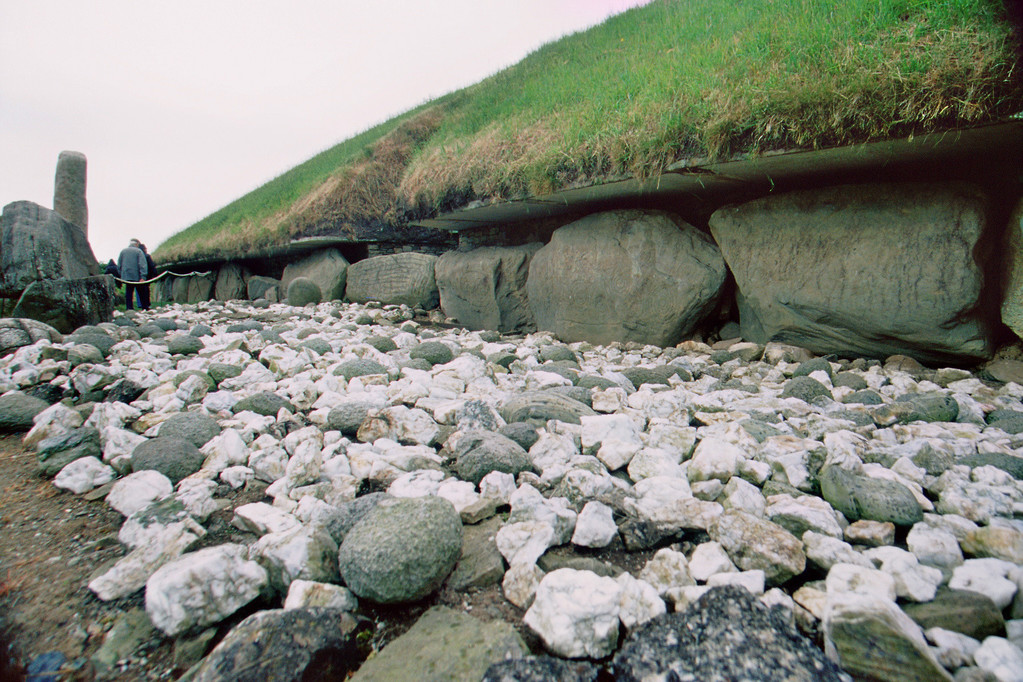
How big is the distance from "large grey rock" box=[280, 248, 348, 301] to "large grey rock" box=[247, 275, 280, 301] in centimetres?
78

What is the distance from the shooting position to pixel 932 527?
131 centimetres

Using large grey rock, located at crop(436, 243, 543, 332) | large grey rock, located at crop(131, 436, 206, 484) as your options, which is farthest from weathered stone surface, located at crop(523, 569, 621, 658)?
large grey rock, located at crop(436, 243, 543, 332)

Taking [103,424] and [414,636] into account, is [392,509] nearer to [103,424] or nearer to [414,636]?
[414,636]

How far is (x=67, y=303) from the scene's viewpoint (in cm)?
401

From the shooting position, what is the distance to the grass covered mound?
2.47 meters

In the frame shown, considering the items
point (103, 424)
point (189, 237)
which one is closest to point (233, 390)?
point (103, 424)

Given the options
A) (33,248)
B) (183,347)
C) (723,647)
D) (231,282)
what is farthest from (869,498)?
(231,282)

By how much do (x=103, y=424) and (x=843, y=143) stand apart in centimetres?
336

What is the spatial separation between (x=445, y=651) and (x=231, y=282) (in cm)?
887

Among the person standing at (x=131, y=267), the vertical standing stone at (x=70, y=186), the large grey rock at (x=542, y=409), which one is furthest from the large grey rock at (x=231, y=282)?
the large grey rock at (x=542, y=409)

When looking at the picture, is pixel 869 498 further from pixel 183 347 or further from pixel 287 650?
pixel 183 347

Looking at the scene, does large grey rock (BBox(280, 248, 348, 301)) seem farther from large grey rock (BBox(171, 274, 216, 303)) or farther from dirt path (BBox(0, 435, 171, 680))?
dirt path (BBox(0, 435, 171, 680))

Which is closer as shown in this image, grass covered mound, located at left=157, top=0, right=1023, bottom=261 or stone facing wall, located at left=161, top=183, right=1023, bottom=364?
grass covered mound, located at left=157, top=0, right=1023, bottom=261

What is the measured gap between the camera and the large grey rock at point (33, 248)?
4375 millimetres
